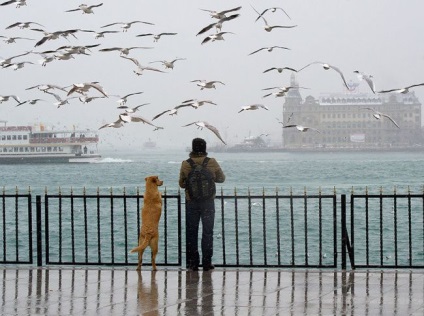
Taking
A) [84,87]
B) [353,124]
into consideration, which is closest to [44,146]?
[353,124]

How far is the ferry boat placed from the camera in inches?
5177

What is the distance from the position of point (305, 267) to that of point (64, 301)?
132 inches

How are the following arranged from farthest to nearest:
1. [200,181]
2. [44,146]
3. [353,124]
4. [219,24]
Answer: [353,124]
[44,146]
[219,24]
[200,181]

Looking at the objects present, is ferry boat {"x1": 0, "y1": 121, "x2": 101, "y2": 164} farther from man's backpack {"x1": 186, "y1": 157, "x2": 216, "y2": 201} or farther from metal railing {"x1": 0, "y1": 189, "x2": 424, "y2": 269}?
man's backpack {"x1": 186, "y1": 157, "x2": 216, "y2": 201}

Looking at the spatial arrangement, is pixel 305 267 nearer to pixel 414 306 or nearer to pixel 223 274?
pixel 223 274

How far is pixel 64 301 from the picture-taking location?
970 cm

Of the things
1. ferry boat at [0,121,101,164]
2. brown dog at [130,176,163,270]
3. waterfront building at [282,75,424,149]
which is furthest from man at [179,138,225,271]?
waterfront building at [282,75,424,149]

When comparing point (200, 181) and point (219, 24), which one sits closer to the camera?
point (200, 181)

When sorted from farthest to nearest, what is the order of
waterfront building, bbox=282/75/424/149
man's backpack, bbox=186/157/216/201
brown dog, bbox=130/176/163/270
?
1. waterfront building, bbox=282/75/424/149
2. brown dog, bbox=130/176/163/270
3. man's backpack, bbox=186/157/216/201

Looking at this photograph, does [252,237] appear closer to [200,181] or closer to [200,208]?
[200,208]

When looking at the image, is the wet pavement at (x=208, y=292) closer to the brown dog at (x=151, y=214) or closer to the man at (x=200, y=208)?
the man at (x=200, y=208)

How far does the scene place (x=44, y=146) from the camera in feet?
438

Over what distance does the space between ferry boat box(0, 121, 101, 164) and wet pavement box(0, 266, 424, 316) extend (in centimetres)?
12045

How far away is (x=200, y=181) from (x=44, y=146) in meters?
124
